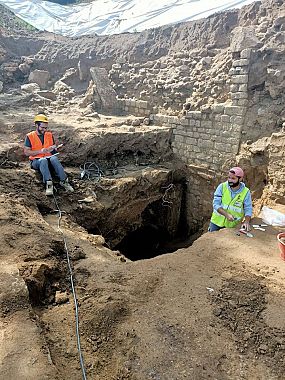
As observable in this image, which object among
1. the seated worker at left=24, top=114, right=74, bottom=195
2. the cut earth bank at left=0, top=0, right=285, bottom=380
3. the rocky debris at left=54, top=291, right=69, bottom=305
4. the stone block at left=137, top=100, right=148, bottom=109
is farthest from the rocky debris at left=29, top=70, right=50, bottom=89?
the rocky debris at left=54, top=291, right=69, bottom=305

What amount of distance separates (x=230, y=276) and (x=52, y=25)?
14.0 meters

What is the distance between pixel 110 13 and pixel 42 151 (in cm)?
920

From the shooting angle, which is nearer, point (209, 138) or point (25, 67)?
point (209, 138)

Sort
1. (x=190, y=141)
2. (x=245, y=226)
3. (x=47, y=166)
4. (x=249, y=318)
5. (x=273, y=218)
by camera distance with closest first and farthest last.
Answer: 1. (x=249, y=318)
2. (x=245, y=226)
3. (x=273, y=218)
4. (x=47, y=166)
5. (x=190, y=141)

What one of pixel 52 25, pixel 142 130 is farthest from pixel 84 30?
pixel 142 130

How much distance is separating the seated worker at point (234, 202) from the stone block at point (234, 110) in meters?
2.75

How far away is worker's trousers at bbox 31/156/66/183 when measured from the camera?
6188 millimetres

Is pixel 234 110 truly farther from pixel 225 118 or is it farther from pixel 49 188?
pixel 49 188

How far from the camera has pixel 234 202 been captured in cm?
503

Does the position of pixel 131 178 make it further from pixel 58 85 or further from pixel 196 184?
pixel 58 85

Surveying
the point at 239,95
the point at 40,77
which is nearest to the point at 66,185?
the point at 239,95

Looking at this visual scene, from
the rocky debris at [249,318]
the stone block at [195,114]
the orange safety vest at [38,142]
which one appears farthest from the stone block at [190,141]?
the rocky debris at [249,318]

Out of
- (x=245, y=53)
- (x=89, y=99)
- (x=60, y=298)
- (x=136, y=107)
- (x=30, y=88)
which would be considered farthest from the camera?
(x=30, y=88)

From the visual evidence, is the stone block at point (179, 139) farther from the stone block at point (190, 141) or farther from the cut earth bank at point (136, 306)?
the cut earth bank at point (136, 306)
